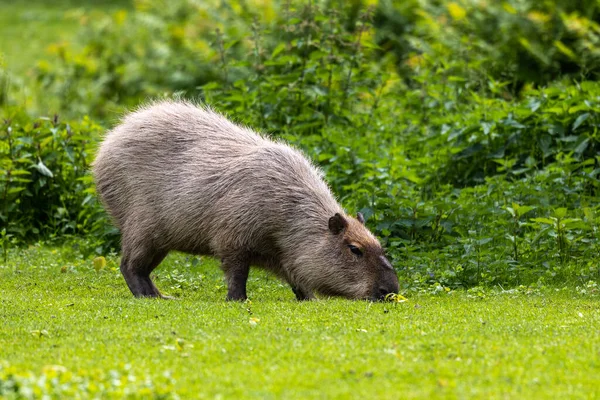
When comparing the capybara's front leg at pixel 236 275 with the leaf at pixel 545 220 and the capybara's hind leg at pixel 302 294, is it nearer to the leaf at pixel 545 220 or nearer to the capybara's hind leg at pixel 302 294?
the capybara's hind leg at pixel 302 294

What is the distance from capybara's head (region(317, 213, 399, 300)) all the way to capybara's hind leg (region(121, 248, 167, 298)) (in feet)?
5.58

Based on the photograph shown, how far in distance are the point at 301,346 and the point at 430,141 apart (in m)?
6.36

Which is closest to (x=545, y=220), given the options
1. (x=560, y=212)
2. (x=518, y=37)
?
(x=560, y=212)

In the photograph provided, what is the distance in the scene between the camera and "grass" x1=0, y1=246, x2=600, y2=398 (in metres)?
4.80

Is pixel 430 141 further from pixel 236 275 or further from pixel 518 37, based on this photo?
pixel 518 37

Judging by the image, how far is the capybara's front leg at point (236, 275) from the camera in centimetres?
837

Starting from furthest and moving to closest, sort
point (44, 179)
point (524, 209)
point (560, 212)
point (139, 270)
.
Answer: point (44, 179), point (524, 209), point (139, 270), point (560, 212)

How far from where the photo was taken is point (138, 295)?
29.5ft

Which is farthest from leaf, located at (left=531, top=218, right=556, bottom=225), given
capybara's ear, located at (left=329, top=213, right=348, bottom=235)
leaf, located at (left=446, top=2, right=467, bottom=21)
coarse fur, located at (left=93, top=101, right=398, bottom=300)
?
leaf, located at (left=446, top=2, right=467, bottom=21)

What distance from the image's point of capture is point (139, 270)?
9.18 meters

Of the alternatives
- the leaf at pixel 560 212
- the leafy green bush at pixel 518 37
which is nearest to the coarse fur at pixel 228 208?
the leaf at pixel 560 212

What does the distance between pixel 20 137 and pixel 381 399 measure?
8468mm

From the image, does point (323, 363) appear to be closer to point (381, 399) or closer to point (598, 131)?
point (381, 399)

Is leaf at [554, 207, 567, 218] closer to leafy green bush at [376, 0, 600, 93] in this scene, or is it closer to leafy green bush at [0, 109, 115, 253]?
leafy green bush at [0, 109, 115, 253]
